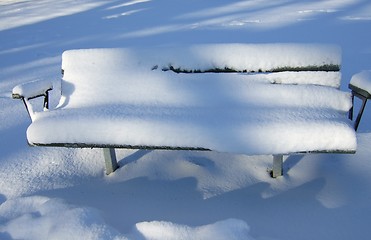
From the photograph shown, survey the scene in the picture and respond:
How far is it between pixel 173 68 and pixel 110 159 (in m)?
0.82

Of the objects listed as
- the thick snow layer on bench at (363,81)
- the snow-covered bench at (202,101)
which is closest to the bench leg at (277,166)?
the snow-covered bench at (202,101)

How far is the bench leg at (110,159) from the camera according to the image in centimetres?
253

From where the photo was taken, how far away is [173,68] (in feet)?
8.96

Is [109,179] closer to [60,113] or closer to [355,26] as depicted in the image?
[60,113]

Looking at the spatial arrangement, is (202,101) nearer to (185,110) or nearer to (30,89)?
(185,110)

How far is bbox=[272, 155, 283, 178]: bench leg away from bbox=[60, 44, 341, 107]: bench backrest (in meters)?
0.56

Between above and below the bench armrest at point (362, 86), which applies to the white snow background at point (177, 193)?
below

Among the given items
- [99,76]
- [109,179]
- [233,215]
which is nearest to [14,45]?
[99,76]

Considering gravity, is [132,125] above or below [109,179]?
above

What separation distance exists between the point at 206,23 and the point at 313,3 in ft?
8.22

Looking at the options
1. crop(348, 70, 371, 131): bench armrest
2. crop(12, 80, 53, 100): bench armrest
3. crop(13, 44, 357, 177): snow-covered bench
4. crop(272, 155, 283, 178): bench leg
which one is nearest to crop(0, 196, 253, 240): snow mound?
crop(13, 44, 357, 177): snow-covered bench

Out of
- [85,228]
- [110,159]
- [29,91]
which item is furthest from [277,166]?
[29,91]

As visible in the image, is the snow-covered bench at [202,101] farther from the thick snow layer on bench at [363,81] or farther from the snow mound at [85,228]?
the snow mound at [85,228]

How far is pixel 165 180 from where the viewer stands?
2.54 meters
